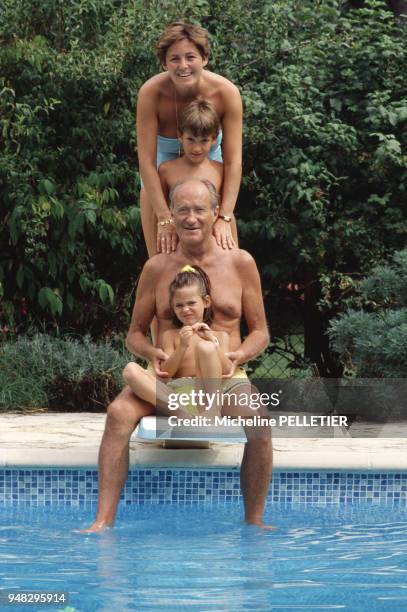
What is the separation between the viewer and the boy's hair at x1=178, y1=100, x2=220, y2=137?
4918 millimetres

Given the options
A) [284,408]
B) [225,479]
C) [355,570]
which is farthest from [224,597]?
[284,408]

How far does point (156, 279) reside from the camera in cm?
492

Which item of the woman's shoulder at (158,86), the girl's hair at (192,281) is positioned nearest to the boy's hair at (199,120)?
the woman's shoulder at (158,86)

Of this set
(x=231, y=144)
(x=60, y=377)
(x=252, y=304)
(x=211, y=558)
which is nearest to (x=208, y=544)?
(x=211, y=558)

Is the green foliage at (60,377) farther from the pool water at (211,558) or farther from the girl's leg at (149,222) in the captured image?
the pool water at (211,558)

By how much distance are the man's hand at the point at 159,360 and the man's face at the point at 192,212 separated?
0.48 meters

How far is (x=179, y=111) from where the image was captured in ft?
17.2

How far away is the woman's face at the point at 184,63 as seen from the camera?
5027mm

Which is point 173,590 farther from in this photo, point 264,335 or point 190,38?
point 190,38

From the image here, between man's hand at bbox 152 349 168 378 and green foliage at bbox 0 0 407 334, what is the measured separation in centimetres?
271

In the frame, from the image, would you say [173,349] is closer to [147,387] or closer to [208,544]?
[147,387]

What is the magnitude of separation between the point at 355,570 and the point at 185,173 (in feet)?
6.51

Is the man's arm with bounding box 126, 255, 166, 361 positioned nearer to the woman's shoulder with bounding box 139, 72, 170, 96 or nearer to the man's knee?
the man's knee

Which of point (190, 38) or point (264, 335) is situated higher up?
point (190, 38)
